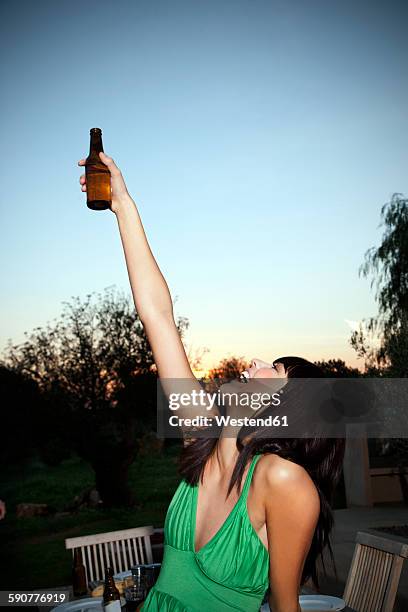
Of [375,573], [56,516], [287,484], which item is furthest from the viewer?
[56,516]

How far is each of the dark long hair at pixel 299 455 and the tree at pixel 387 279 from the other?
1024 cm

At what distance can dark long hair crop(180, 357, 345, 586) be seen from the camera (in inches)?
49.4

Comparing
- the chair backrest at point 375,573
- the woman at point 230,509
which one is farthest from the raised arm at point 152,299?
the chair backrest at point 375,573

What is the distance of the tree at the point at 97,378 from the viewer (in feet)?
43.9

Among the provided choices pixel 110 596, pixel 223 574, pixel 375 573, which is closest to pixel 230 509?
pixel 223 574

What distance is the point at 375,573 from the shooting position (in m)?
2.89

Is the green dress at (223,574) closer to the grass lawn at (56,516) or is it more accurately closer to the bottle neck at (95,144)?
the bottle neck at (95,144)

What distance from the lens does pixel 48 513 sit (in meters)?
15.4

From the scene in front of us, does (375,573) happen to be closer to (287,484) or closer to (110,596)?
(110,596)

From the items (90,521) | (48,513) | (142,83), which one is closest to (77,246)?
(142,83)

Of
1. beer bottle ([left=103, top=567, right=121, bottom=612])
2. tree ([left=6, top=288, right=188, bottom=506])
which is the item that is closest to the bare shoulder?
beer bottle ([left=103, top=567, right=121, bottom=612])

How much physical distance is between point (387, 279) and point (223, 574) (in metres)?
11.3

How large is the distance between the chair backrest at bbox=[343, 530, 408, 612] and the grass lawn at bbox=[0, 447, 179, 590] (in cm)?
673

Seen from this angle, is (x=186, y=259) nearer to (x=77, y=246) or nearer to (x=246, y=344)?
(x=77, y=246)
